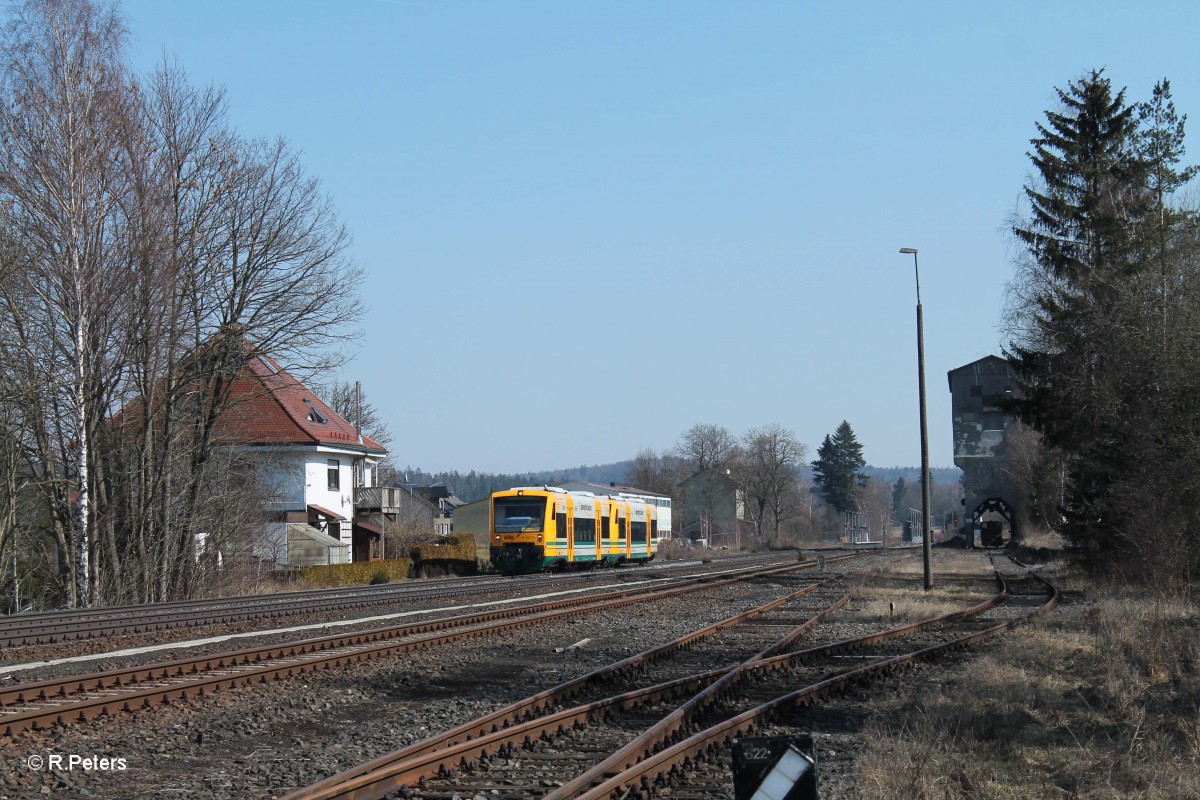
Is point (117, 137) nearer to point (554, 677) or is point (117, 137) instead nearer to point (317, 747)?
point (554, 677)

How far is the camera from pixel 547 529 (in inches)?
1465

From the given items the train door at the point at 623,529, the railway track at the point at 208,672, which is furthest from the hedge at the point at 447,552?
the railway track at the point at 208,672

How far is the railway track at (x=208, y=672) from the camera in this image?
9.70m

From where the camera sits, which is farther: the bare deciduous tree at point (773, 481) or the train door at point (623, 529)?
the bare deciduous tree at point (773, 481)

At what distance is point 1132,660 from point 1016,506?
60.8 metres

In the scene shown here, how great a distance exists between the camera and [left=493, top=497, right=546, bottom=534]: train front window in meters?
37.1

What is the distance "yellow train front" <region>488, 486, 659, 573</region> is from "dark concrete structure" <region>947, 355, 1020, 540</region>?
38023 mm

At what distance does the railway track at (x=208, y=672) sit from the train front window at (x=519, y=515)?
56.0ft

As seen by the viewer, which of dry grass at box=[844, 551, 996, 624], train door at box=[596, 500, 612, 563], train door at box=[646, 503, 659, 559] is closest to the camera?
dry grass at box=[844, 551, 996, 624]

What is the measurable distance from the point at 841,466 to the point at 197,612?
11774 cm

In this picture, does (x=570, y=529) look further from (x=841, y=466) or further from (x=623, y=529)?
(x=841, y=466)

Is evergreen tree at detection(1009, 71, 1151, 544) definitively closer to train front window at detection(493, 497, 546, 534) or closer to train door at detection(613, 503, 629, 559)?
train front window at detection(493, 497, 546, 534)

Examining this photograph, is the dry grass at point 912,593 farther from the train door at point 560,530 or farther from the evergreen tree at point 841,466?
the evergreen tree at point 841,466

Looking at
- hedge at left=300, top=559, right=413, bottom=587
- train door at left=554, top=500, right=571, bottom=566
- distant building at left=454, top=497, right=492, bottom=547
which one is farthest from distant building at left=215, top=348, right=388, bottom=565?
distant building at left=454, top=497, right=492, bottom=547
